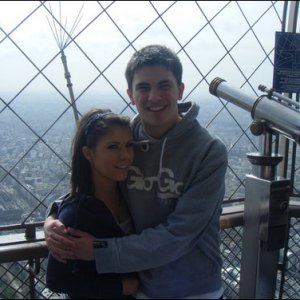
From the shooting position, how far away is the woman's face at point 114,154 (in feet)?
3.82

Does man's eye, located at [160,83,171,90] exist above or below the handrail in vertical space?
above

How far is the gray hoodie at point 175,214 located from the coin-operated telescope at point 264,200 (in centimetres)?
20

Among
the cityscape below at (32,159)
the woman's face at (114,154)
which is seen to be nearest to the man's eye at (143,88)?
the woman's face at (114,154)

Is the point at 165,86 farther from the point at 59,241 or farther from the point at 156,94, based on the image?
the point at 59,241

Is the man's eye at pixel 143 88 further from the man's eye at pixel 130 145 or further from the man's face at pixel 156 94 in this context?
the man's eye at pixel 130 145

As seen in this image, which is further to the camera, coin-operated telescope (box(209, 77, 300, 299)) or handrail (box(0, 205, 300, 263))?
handrail (box(0, 205, 300, 263))

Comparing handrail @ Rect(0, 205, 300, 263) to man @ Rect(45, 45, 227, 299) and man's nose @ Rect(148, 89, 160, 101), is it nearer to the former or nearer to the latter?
man @ Rect(45, 45, 227, 299)

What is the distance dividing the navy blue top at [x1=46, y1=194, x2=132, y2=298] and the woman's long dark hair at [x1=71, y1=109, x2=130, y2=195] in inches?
3.0

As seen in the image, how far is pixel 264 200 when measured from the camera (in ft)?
4.28

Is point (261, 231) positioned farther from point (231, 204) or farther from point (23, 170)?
point (23, 170)

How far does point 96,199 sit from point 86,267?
0.57 feet

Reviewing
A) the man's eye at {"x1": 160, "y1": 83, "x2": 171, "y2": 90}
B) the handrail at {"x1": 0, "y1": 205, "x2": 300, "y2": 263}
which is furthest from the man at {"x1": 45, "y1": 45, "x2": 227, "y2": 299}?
the handrail at {"x1": 0, "y1": 205, "x2": 300, "y2": 263}

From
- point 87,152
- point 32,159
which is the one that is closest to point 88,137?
point 87,152

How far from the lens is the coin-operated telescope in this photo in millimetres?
1269
